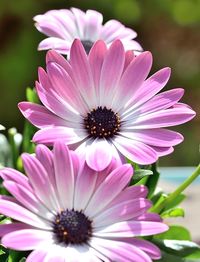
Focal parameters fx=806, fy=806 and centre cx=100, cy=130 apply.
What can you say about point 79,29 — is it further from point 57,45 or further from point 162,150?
point 162,150

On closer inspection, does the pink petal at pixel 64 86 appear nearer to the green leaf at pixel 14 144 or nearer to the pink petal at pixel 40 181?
the pink petal at pixel 40 181

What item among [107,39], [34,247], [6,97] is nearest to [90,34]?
[107,39]

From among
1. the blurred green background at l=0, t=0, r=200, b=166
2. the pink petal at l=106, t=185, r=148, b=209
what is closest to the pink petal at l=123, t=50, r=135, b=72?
the pink petal at l=106, t=185, r=148, b=209

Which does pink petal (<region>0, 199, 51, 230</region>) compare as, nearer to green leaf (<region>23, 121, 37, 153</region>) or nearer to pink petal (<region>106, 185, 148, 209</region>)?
pink petal (<region>106, 185, 148, 209</region>)

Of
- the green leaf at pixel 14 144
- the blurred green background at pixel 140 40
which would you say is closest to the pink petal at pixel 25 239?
the green leaf at pixel 14 144

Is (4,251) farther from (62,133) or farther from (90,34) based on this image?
(90,34)

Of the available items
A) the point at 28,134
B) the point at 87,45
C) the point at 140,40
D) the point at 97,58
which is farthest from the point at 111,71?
the point at 140,40
